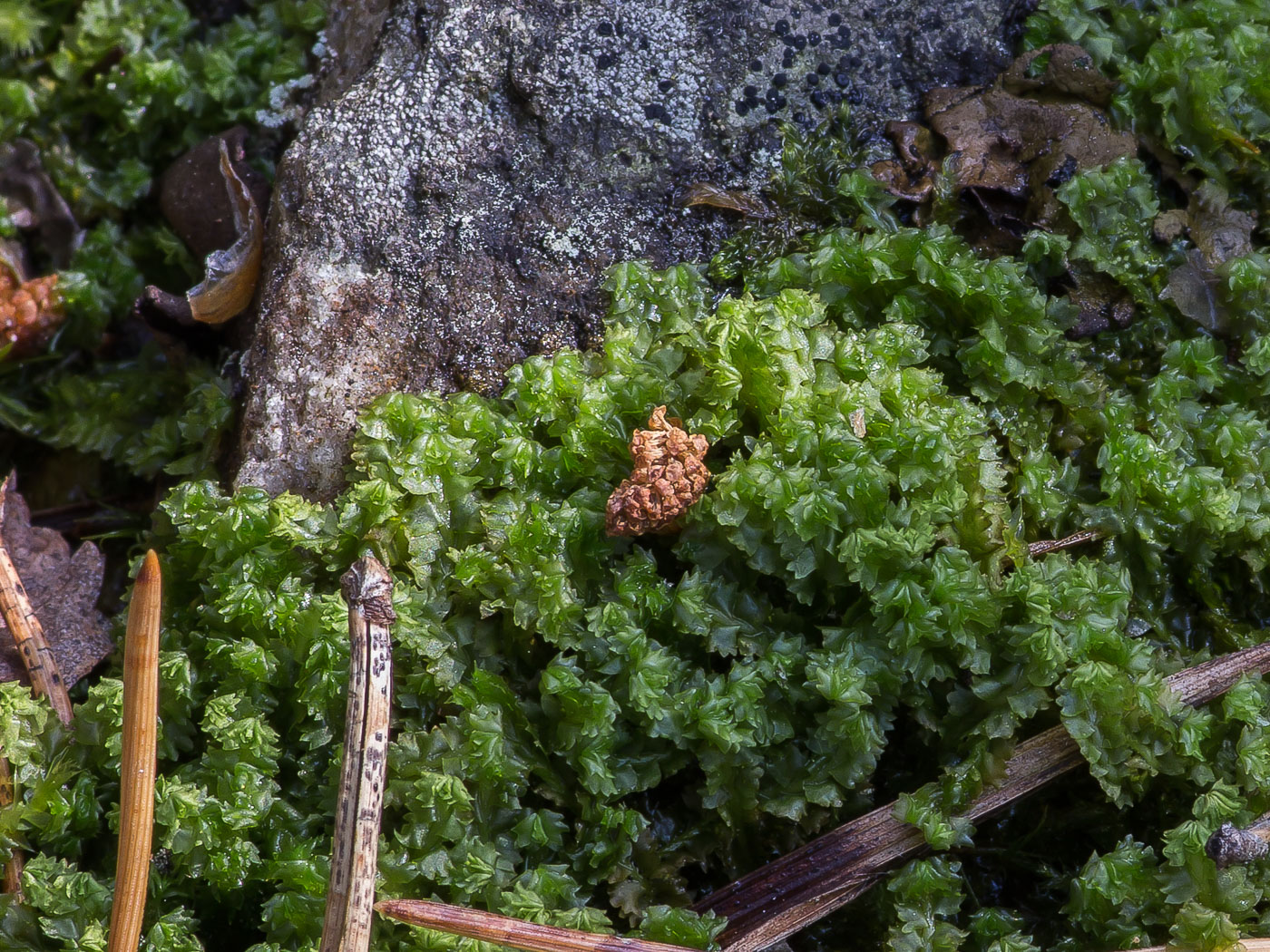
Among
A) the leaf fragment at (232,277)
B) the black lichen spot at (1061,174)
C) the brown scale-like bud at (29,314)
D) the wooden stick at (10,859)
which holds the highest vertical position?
the brown scale-like bud at (29,314)

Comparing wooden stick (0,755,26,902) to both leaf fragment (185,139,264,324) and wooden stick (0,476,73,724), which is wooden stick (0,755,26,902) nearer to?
wooden stick (0,476,73,724)

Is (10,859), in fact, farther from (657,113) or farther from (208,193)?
(657,113)

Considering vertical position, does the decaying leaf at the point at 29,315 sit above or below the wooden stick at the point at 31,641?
above

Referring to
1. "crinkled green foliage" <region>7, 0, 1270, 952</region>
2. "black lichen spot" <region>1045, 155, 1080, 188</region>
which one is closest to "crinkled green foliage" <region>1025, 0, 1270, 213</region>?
"black lichen spot" <region>1045, 155, 1080, 188</region>

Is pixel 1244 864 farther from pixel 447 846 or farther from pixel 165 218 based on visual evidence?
pixel 165 218

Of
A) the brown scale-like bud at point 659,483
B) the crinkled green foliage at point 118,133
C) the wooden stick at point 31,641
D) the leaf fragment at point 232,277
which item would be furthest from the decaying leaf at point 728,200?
the wooden stick at point 31,641

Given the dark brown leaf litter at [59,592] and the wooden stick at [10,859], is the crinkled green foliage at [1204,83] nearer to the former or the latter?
the dark brown leaf litter at [59,592]
